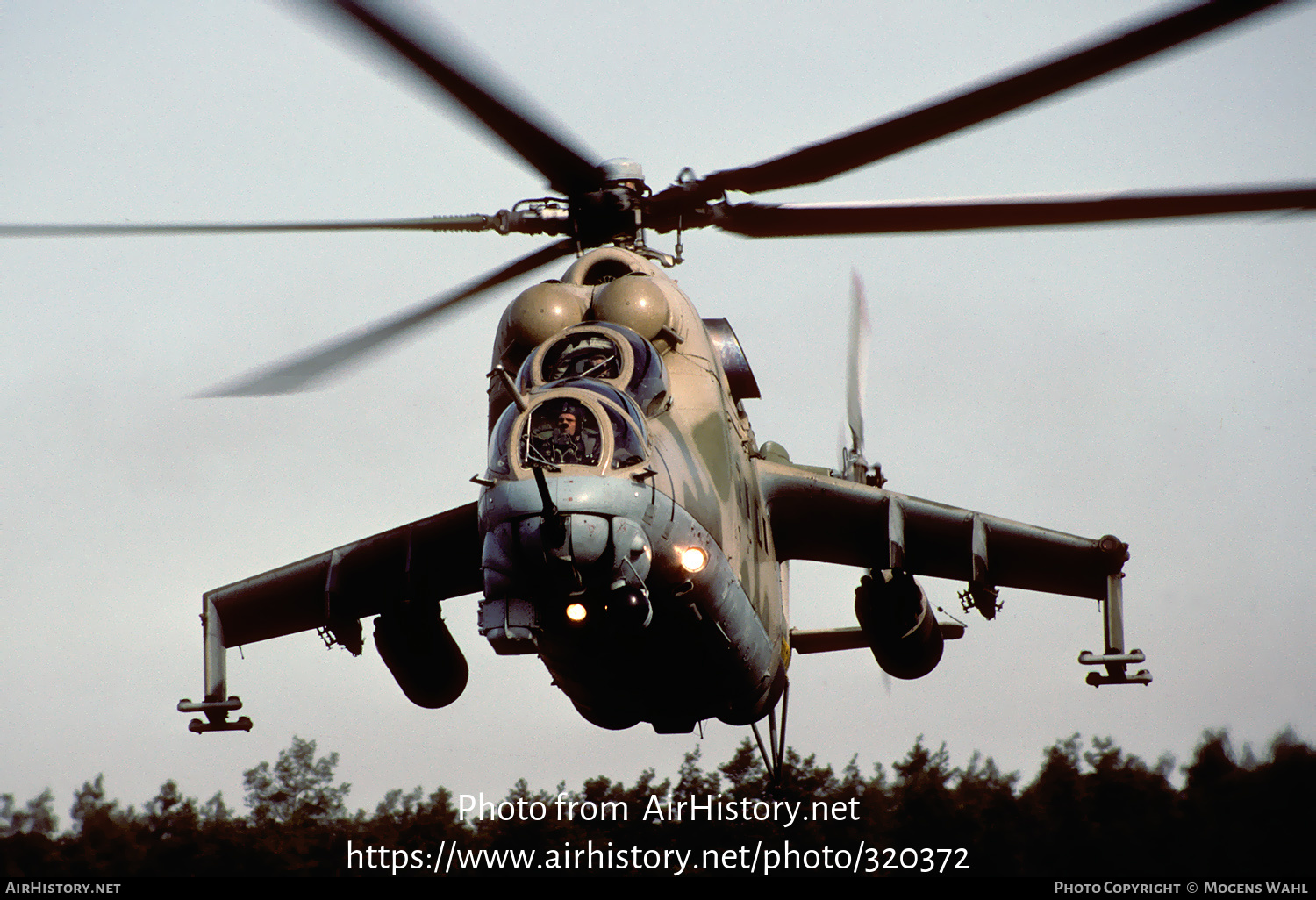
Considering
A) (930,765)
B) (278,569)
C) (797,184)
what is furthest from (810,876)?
(797,184)

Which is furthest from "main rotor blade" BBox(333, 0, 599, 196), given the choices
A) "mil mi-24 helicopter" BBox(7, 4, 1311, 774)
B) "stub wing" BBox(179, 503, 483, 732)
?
"stub wing" BBox(179, 503, 483, 732)

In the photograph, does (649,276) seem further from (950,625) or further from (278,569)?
(950,625)

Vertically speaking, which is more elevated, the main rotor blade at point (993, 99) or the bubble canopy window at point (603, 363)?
the main rotor blade at point (993, 99)

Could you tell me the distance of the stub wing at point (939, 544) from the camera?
35.4 ft

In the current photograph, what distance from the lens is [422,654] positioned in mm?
10484

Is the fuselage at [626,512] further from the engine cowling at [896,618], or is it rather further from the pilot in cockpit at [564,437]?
the engine cowling at [896,618]

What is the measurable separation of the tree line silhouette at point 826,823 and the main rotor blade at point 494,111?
6035 millimetres

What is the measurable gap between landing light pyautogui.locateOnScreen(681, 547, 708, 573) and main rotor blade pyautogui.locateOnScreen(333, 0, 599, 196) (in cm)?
259

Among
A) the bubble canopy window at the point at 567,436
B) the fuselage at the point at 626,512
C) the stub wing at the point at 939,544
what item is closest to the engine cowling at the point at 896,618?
the stub wing at the point at 939,544

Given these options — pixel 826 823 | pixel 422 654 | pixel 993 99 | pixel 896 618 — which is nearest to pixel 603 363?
pixel 993 99

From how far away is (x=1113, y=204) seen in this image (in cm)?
721

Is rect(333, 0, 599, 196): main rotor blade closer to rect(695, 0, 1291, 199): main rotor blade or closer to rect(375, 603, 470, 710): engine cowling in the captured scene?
rect(695, 0, 1291, 199): main rotor blade

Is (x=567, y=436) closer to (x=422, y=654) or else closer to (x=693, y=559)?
(x=693, y=559)

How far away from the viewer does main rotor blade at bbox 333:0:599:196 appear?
5.96m
